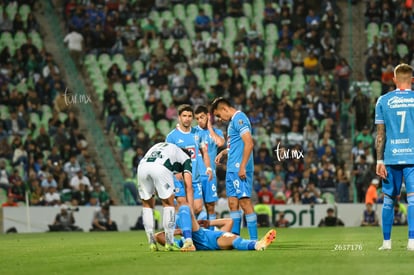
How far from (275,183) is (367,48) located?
25.6 ft

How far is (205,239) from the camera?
1462 cm

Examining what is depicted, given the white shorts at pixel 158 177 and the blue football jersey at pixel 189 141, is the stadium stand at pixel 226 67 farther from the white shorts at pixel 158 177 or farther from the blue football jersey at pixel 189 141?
the white shorts at pixel 158 177

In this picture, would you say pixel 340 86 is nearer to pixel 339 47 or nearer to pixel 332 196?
pixel 339 47

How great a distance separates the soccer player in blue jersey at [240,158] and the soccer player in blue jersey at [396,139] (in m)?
2.86

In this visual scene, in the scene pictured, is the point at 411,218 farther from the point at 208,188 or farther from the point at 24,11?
the point at 24,11

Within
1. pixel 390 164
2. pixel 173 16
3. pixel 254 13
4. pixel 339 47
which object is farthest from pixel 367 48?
pixel 390 164

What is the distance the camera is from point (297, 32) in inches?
1336

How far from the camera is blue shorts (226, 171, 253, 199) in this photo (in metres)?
16.1

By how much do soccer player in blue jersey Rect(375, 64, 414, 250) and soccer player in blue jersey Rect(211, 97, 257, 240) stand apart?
2861 millimetres

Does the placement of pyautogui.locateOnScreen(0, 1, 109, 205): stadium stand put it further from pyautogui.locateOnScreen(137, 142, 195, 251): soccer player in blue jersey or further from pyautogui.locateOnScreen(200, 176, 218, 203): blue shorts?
pyautogui.locateOnScreen(137, 142, 195, 251): soccer player in blue jersey

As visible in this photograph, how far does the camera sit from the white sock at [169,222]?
48.2 ft

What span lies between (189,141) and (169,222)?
3.11 metres

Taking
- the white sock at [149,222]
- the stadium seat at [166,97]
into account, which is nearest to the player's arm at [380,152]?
the white sock at [149,222]

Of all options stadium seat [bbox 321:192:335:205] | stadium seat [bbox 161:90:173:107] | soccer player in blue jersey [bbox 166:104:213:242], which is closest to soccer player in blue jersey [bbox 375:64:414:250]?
soccer player in blue jersey [bbox 166:104:213:242]
